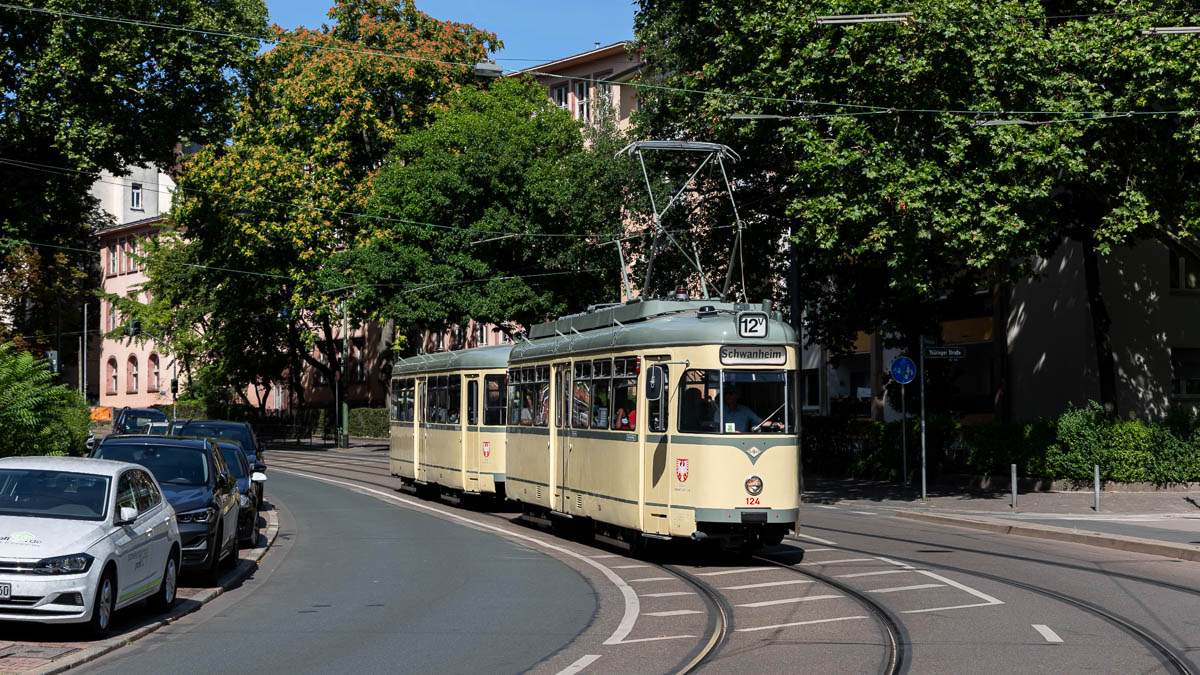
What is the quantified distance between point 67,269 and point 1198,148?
3848 cm

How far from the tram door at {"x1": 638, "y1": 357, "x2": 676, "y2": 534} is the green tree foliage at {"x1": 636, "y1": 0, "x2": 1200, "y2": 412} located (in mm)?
8781

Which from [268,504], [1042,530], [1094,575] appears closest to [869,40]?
[1042,530]

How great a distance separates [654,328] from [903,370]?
11.9 metres

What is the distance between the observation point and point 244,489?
19516mm

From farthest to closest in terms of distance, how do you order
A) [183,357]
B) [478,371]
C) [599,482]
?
[183,357], [478,371], [599,482]

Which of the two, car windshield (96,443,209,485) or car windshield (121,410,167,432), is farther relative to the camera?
car windshield (121,410,167,432)

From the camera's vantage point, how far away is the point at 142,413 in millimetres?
46500

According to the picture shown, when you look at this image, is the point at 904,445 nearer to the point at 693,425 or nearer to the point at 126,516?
the point at 693,425

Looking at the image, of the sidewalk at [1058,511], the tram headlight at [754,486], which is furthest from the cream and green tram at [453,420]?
the tram headlight at [754,486]

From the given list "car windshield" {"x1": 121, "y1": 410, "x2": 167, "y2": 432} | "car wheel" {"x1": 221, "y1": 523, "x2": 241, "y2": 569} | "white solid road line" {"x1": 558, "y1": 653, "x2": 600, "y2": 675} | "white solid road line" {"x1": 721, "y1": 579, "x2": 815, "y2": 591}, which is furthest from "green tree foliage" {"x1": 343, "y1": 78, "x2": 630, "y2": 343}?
"white solid road line" {"x1": 558, "y1": 653, "x2": 600, "y2": 675}

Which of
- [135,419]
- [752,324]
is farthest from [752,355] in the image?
[135,419]

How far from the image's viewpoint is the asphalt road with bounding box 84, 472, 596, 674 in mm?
10188

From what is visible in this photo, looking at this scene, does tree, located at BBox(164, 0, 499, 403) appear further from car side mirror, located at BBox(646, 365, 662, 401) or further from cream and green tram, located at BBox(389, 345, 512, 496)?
car side mirror, located at BBox(646, 365, 662, 401)

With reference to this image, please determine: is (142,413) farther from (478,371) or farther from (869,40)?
(869,40)
